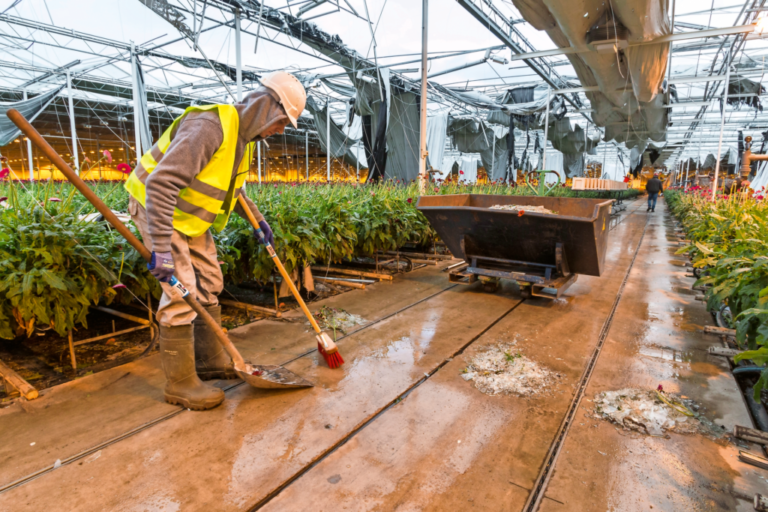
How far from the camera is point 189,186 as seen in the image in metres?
2.11

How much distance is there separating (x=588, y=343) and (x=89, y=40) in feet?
38.8

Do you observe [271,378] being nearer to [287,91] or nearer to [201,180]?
[201,180]

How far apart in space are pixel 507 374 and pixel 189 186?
227 centimetres

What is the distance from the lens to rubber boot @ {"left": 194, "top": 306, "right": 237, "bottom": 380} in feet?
8.34

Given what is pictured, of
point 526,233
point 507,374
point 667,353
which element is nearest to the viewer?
point 507,374

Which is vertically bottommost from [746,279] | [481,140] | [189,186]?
[746,279]

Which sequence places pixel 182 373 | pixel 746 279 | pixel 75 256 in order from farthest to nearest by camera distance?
pixel 746 279 < pixel 75 256 < pixel 182 373

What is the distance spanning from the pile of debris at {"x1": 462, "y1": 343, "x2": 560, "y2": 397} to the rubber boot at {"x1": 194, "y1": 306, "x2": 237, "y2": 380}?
1553 millimetres

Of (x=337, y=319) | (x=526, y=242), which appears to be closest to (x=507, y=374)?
(x=337, y=319)

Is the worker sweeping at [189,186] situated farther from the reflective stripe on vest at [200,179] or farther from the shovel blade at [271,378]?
the shovel blade at [271,378]

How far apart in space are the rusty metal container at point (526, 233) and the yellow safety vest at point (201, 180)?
8.50ft

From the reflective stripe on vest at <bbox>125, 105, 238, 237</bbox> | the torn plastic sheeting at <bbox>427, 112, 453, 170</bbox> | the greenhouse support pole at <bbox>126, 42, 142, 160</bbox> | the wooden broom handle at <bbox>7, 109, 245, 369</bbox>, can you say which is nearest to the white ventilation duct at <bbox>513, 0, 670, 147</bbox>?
the torn plastic sheeting at <bbox>427, 112, 453, 170</bbox>

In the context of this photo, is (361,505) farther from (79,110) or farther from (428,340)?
(79,110)

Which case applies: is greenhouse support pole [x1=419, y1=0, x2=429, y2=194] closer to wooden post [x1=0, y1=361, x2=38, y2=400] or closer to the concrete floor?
the concrete floor
